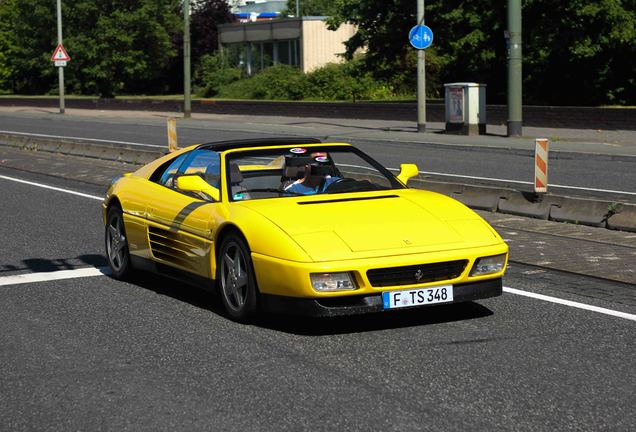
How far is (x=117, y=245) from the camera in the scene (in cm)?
1030

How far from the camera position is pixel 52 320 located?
27.6 feet

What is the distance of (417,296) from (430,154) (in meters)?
20.0

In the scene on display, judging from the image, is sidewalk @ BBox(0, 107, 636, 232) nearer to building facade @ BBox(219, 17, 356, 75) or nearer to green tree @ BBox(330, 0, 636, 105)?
green tree @ BBox(330, 0, 636, 105)

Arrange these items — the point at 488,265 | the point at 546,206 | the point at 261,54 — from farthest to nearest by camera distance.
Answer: the point at 261,54
the point at 546,206
the point at 488,265

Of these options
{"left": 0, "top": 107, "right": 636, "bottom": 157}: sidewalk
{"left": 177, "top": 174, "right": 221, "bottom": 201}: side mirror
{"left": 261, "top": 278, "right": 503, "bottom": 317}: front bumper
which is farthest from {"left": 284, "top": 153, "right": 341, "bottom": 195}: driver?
{"left": 0, "top": 107, "right": 636, "bottom": 157}: sidewalk

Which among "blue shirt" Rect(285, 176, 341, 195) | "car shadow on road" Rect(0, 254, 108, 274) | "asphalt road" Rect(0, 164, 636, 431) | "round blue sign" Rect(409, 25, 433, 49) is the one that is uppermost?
"round blue sign" Rect(409, 25, 433, 49)

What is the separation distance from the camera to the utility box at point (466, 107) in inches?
1300

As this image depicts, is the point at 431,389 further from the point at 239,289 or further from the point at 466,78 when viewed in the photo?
the point at 466,78

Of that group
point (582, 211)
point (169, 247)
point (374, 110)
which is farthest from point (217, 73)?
point (169, 247)

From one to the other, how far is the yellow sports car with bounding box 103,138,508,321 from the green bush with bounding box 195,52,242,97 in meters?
58.6

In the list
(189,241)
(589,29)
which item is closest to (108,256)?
(189,241)

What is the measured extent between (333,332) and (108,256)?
3.22m

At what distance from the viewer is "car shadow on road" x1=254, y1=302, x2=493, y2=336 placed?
8000 mm

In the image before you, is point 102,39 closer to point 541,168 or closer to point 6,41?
point 6,41
